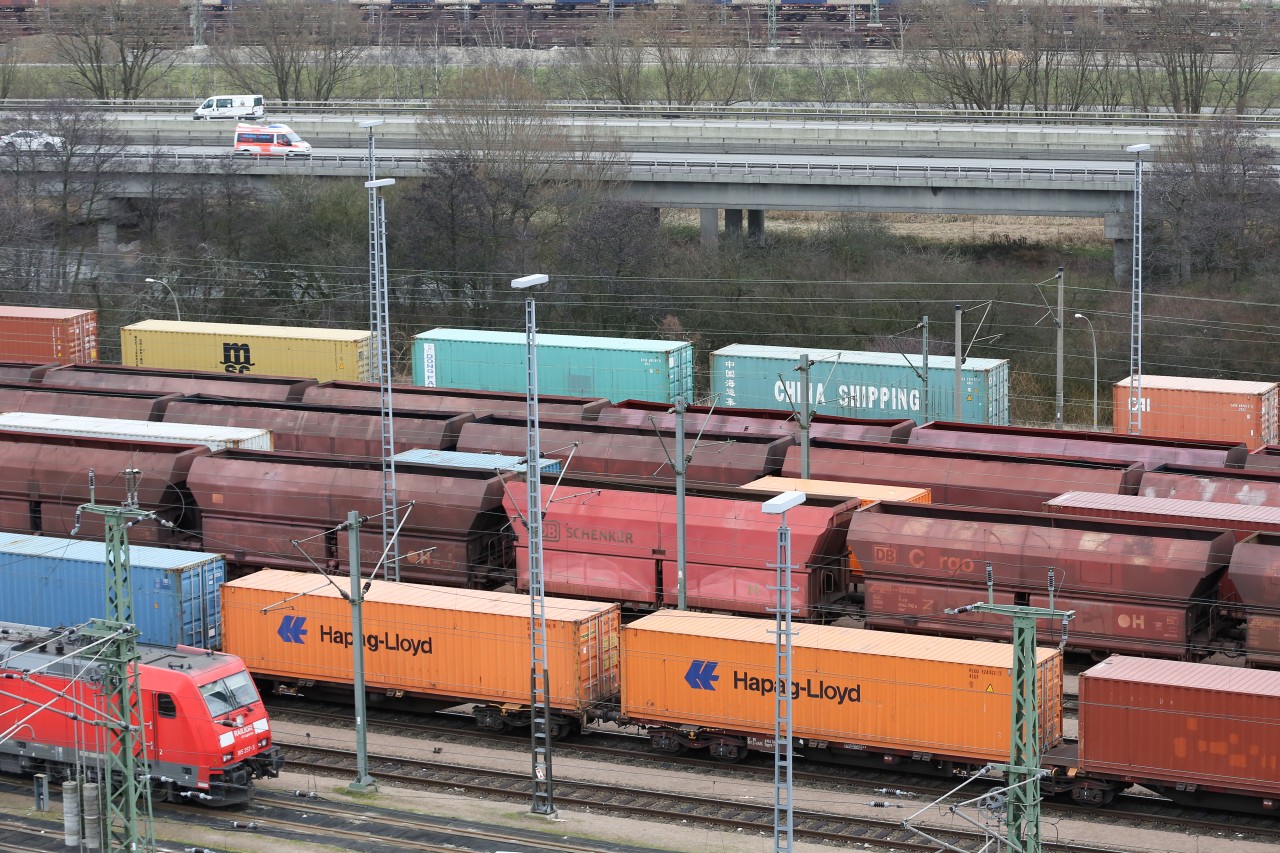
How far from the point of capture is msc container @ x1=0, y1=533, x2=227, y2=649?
2992cm

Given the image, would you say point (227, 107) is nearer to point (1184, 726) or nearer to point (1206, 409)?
point (1206, 409)

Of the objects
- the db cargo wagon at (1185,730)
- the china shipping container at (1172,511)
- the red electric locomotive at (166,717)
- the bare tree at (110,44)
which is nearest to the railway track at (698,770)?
the db cargo wagon at (1185,730)

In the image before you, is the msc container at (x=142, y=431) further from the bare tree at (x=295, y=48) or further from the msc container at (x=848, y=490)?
the bare tree at (x=295, y=48)

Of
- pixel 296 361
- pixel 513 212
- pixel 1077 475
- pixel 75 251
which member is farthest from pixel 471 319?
pixel 1077 475

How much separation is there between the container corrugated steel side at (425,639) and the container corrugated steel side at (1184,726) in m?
8.17

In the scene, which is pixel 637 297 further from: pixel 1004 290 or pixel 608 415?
pixel 608 415

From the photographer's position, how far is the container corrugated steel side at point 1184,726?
24.1 metres

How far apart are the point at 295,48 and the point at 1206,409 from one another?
59448 millimetres

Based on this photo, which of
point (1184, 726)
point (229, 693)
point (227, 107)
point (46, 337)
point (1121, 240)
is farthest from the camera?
point (227, 107)

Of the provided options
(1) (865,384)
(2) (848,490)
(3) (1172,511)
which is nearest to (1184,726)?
(3) (1172,511)

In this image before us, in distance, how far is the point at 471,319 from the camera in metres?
64.1

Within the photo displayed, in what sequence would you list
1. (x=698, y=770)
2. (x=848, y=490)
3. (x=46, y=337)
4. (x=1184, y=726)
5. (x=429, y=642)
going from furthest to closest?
(x=46, y=337) → (x=848, y=490) → (x=429, y=642) → (x=698, y=770) → (x=1184, y=726)

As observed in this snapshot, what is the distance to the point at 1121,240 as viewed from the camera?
61.3 metres

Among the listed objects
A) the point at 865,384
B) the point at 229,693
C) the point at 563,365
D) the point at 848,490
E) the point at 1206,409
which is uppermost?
the point at 563,365
